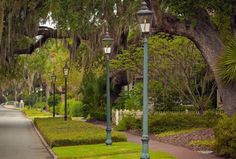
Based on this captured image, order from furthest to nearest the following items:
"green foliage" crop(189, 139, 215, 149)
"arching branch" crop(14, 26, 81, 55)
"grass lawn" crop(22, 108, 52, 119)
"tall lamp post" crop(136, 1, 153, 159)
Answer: "grass lawn" crop(22, 108, 52, 119) → "arching branch" crop(14, 26, 81, 55) → "green foliage" crop(189, 139, 215, 149) → "tall lamp post" crop(136, 1, 153, 159)

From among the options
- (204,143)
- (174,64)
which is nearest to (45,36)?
(174,64)

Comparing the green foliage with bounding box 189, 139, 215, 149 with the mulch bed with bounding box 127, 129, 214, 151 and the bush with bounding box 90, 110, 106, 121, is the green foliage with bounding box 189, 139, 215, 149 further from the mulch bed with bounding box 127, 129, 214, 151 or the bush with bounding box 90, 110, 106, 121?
the bush with bounding box 90, 110, 106, 121

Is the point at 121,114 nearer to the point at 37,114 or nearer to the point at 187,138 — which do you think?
the point at 187,138

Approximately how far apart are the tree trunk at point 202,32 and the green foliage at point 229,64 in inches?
28.4

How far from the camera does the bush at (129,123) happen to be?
90.8 feet

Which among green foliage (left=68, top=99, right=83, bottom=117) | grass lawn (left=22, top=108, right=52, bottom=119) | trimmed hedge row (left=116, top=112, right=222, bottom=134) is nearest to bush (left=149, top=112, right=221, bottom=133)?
trimmed hedge row (left=116, top=112, right=222, bottom=134)

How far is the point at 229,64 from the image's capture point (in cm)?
1598

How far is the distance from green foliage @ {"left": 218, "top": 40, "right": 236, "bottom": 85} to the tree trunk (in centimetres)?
72

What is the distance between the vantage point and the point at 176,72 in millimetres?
26875

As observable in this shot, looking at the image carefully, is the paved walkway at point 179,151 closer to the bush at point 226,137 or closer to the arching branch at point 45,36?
the bush at point 226,137

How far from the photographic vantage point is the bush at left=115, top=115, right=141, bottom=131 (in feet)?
90.8

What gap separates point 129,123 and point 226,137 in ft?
44.0

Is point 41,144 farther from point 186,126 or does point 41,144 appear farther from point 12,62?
point 12,62

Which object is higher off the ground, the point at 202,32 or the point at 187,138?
the point at 202,32
